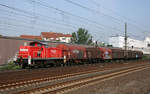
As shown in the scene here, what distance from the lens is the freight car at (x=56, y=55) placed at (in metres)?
17.6

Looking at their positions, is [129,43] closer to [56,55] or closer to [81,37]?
[81,37]

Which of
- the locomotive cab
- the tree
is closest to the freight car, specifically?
the locomotive cab

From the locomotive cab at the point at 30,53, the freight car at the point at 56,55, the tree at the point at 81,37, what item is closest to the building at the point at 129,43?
the tree at the point at 81,37

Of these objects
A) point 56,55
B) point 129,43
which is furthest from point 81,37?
point 56,55

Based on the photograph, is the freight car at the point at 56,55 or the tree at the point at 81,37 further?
the tree at the point at 81,37

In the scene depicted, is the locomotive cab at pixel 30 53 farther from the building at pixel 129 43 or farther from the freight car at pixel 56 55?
the building at pixel 129 43

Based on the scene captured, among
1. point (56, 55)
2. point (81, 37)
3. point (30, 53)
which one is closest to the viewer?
point (30, 53)

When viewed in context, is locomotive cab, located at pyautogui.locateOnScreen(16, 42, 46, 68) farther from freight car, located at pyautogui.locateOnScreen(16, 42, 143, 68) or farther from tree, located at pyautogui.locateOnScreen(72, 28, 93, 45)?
tree, located at pyautogui.locateOnScreen(72, 28, 93, 45)

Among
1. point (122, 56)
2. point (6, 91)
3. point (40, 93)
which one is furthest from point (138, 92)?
point (122, 56)

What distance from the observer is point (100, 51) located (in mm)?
30438

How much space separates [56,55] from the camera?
20859mm

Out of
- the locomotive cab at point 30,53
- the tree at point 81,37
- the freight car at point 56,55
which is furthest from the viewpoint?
Answer: the tree at point 81,37

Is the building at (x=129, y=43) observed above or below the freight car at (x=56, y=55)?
above

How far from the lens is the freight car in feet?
57.9
